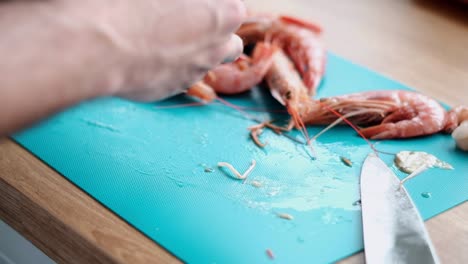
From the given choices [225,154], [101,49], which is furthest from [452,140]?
[101,49]

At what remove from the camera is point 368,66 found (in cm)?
174

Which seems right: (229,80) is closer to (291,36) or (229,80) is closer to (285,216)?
(291,36)

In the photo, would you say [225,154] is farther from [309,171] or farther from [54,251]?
[54,251]

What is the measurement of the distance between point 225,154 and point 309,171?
0.53 ft

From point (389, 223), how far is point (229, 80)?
0.57 meters

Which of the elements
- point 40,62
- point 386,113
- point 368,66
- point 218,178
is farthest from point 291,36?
Result: point 40,62

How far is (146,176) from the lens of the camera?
1.23 metres

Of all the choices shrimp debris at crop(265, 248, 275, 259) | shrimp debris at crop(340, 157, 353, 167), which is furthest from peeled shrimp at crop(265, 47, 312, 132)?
shrimp debris at crop(265, 248, 275, 259)

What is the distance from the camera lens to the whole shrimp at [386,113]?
143 cm

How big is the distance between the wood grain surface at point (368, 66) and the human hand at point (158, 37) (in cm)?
32

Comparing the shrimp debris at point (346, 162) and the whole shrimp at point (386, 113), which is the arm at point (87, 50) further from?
the whole shrimp at point (386, 113)

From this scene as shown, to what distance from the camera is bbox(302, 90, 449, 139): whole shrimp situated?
4.70 ft

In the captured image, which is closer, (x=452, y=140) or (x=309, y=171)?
(x=309, y=171)

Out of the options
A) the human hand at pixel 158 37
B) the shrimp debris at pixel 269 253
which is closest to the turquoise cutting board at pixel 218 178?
the shrimp debris at pixel 269 253
